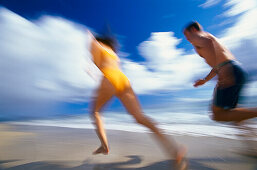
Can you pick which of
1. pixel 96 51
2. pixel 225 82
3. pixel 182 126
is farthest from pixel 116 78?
pixel 182 126

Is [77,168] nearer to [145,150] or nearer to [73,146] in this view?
[73,146]

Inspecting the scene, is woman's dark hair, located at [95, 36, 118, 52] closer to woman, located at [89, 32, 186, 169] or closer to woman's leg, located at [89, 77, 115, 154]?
woman, located at [89, 32, 186, 169]

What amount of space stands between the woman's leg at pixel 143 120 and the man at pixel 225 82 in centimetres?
56

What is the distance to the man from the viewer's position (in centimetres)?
133

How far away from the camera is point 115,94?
1.39 m

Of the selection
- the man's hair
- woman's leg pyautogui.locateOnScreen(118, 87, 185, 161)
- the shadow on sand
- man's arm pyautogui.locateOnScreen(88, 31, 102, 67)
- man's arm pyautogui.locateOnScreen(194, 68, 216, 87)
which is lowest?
the shadow on sand

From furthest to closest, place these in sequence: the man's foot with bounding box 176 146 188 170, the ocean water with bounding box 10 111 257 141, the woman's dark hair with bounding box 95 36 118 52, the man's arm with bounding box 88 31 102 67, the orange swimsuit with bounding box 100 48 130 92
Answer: the ocean water with bounding box 10 111 257 141 < the woman's dark hair with bounding box 95 36 118 52 < the man's arm with bounding box 88 31 102 67 < the orange swimsuit with bounding box 100 48 130 92 < the man's foot with bounding box 176 146 188 170

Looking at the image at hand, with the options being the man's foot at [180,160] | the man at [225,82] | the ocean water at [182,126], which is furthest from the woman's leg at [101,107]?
the man at [225,82]

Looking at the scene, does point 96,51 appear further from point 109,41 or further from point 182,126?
point 182,126

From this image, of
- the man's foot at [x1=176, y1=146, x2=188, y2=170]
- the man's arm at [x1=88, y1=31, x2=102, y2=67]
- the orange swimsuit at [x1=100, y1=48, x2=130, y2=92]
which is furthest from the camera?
the man's arm at [x1=88, y1=31, x2=102, y2=67]

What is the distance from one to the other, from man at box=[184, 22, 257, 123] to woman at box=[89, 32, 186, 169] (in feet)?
1.78

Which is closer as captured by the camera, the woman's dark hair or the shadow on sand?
the shadow on sand

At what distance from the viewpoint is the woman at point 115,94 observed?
4.02 ft

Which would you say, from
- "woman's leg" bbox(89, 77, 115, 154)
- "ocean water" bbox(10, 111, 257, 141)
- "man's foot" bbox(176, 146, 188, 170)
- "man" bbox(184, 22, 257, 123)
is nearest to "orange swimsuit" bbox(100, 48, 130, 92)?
"woman's leg" bbox(89, 77, 115, 154)
